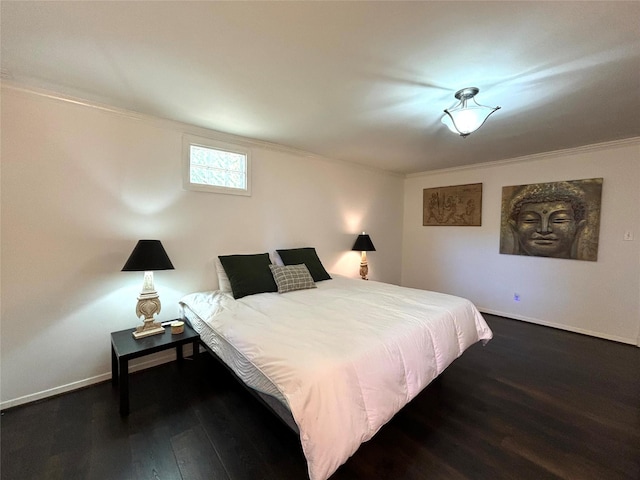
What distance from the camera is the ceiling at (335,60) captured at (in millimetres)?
1265

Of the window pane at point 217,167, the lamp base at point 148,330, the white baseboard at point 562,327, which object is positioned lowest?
the white baseboard at point 562,327

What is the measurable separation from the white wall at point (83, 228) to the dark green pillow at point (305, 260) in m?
0.55

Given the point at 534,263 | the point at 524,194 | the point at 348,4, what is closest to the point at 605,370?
the point at 534,263

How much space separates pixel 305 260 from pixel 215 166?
1.53m

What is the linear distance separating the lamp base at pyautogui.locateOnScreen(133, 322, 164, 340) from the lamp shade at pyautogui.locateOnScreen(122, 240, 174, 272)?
49cm

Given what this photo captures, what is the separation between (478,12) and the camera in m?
1.24

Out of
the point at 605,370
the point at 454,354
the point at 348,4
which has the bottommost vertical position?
the point at 605,370

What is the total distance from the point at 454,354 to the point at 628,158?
3269 millimetres

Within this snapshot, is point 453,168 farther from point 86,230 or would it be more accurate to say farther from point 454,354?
point 86,230

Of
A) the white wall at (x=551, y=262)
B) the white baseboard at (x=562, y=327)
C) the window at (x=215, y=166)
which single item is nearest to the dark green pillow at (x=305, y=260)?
the window at (x=215, y=166)

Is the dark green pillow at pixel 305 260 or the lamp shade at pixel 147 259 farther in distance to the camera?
the dark green pillow at pixel 305 260

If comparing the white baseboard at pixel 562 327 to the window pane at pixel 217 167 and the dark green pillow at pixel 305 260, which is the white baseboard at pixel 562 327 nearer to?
the dark green pillow at pixel 305 260

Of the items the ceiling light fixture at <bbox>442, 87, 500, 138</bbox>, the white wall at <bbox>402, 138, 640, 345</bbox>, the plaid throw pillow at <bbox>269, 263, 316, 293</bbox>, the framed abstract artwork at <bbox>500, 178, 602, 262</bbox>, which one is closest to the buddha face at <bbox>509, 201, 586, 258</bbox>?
the framed abstract artwork at <bbox>500, 178, 602, 262</bbox>

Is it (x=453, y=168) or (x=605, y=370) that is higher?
(x=453, y=168)
